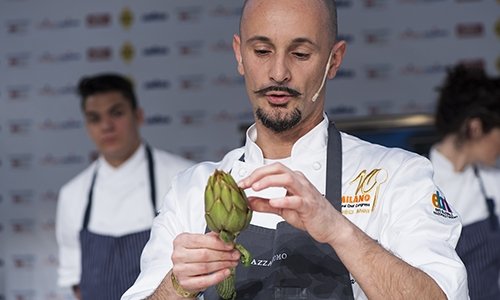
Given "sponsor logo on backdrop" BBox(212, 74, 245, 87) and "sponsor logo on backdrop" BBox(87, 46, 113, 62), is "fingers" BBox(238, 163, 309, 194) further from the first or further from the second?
"sponsor logo on backdrop" BBox(87, 46, 113, 62)

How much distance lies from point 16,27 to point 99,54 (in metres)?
0.47

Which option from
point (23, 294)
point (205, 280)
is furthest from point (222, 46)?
point (205, 280)

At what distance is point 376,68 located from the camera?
427cm

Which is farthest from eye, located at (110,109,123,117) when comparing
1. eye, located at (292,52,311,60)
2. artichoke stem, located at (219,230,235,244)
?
artichoke stem, located at (219,230,235,244)

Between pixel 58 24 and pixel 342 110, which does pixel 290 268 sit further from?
pixel 58 24

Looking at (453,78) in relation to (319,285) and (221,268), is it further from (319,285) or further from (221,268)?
(221,268)

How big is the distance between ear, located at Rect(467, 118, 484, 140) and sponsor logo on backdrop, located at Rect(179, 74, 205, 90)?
5.25 feet

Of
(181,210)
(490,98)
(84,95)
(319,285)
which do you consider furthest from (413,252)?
(84,95)

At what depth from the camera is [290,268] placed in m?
1.71

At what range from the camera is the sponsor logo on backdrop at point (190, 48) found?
4.45m

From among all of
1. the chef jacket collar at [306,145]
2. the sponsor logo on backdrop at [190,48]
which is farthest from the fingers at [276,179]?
the sponsor logo on backdrop at [190,48]

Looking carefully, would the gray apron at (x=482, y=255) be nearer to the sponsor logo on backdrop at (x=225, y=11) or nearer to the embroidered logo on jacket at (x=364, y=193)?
the embroidered logo on jacket at (x=364, y=193)

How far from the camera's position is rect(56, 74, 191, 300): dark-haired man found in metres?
3.45

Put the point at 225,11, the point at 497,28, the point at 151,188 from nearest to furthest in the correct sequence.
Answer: the point at 151,188 < the point at 497,28 < the point at 225,11
